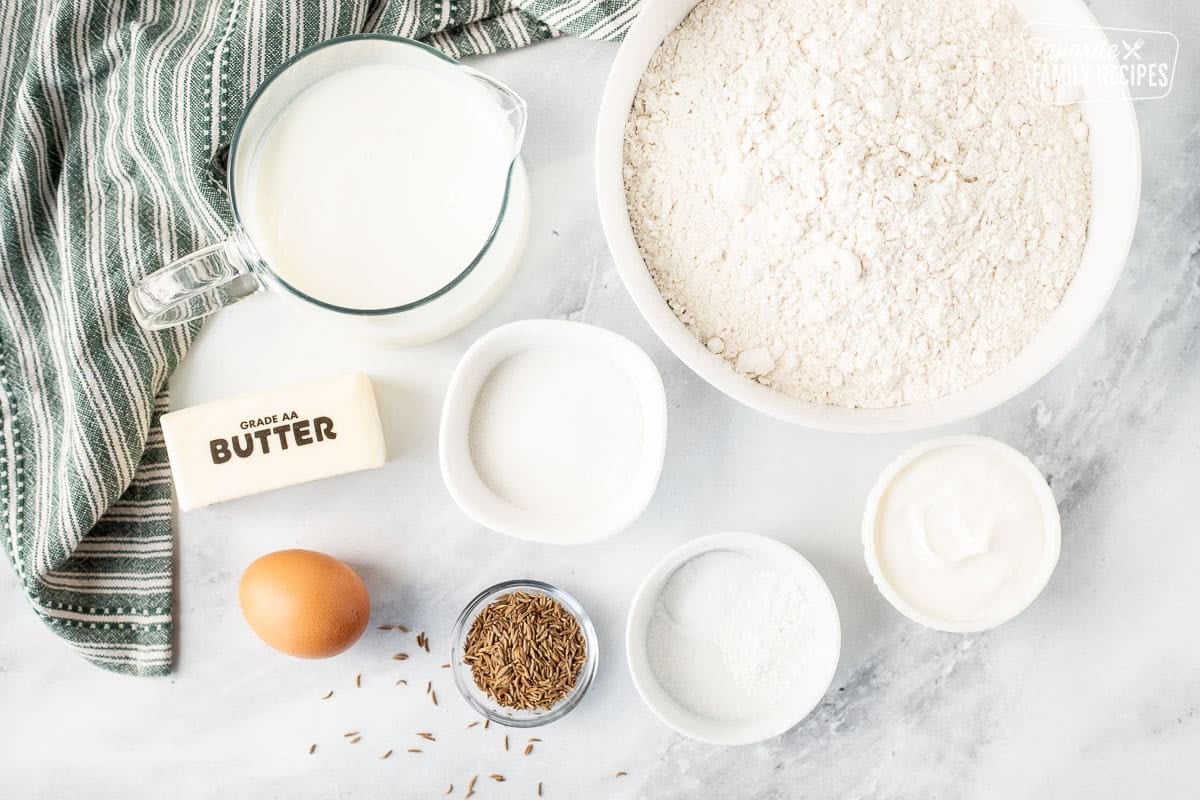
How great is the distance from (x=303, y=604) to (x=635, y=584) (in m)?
0.40

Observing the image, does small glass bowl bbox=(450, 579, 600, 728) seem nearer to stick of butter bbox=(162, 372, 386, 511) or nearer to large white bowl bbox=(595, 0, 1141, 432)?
stick of butter bbox=(162, 372, 386, 511)

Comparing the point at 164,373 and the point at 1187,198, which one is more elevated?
the point at 1187,198

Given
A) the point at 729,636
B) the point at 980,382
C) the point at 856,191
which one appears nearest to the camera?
the point at 856,191

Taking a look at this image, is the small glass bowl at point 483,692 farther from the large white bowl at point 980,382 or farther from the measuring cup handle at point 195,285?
the measuring cup handle at point 195,285

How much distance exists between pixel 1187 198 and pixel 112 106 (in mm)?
1323

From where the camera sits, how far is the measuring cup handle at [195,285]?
94 cm

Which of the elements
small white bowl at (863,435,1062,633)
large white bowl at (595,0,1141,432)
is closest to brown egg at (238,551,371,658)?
large white bowl at (595,0,1141,432)

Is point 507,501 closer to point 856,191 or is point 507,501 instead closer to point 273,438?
point 273,438

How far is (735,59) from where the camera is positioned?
3.12 ft

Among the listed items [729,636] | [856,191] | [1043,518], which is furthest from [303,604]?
[1043,518]

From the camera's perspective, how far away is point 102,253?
1.11 m

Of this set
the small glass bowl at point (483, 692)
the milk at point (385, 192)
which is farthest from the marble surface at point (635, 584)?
the milk at point (385, 192)

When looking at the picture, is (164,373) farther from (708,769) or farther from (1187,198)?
(1187,198)

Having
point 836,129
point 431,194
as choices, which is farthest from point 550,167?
point 836,129
